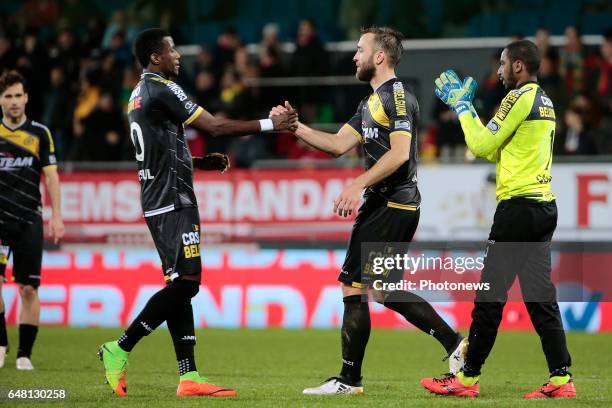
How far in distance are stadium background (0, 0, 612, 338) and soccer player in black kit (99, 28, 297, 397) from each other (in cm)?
495

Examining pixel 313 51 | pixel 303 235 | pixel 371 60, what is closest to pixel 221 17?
pixel 313 51

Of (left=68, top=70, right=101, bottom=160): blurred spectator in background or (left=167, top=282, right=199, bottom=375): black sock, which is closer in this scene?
(left=167, top=282, right=199, bottom=375): black sock

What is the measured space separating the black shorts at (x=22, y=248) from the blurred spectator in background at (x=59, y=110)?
26.6ft

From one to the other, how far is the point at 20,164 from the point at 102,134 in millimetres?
7112

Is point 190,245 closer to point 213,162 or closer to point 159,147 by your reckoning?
point 159,147

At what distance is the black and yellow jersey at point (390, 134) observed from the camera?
26.5 ft

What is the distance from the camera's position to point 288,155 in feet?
57.6

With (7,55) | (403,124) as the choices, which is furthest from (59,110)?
(403,124)

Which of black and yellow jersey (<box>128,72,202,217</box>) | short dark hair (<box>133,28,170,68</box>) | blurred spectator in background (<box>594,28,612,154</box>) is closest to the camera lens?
black and yellow jersey (<box>128,72,202,217</box>)

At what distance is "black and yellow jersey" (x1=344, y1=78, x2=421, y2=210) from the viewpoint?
26.5ft

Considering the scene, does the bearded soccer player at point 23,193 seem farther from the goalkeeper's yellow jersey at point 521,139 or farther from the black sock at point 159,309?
the goalkeeper's yellow jersey at point 521,139

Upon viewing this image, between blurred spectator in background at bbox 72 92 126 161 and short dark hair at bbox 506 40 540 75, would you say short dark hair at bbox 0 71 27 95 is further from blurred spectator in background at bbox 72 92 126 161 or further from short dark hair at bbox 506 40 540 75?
blurred spectator in background at bbox 72 92 126 161

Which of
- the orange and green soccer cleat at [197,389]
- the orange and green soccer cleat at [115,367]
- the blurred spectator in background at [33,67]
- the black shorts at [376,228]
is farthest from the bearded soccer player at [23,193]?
the blurred spectator in background at [33,67]

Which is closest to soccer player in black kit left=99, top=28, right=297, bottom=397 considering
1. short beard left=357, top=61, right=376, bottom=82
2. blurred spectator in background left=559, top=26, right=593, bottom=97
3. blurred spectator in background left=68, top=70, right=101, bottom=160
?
short beard left=357, top=61, right=376, bottom=82
